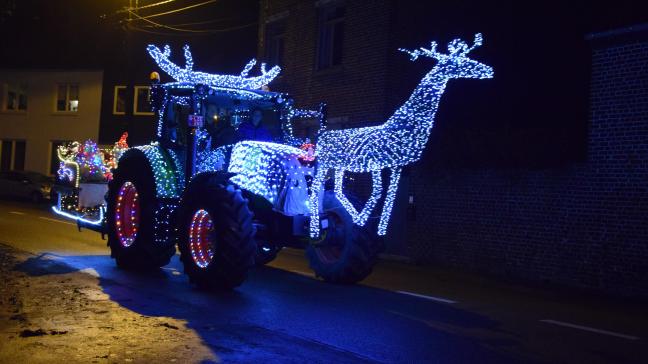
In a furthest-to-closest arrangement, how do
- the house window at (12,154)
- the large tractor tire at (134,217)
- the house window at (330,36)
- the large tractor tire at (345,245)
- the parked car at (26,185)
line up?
the house window at (12,154)
the parked car at (26,185)
the house window at (330,36)
the large tractor tire at (134,217)
the large tractor tire at (345,245)

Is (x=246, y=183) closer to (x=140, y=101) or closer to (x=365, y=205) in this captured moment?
(x=365, y=205)

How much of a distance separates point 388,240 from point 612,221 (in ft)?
18.5

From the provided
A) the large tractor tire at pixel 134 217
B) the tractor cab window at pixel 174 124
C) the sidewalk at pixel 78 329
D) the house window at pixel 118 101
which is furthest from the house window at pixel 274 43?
the house window at pixel 118 101

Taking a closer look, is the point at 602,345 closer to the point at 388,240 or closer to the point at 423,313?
the point at 423,313

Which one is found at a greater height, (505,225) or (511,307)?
(505,225)

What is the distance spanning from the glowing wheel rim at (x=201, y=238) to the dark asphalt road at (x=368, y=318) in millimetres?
467

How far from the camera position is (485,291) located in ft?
38.0

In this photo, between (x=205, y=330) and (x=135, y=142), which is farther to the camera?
(x=135, y=142)

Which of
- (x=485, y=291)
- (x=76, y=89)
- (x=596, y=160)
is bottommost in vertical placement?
(x=485, y=291)

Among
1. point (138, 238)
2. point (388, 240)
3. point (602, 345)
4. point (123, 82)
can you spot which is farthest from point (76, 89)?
point (602, 345)

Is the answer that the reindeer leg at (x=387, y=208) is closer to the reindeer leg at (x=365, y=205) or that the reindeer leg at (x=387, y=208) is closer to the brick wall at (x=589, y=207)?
the reindeer leg at (x=365, y=205)

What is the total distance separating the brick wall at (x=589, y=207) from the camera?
38.7ft

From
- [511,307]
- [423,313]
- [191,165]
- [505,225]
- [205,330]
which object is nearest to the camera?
[205,330]

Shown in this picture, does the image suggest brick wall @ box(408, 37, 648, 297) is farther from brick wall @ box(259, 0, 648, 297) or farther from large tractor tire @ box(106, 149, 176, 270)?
large tractor tire @ box(106, 149, 176, 270)
